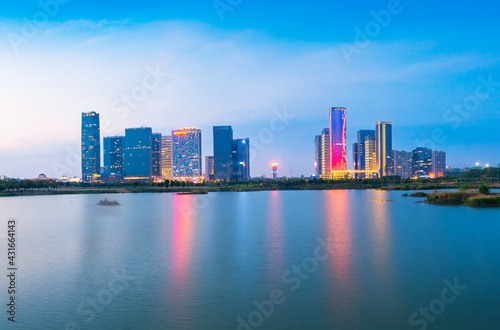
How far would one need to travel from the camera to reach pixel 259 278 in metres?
28.0

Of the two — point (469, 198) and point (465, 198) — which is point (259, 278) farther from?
point (465, 198)

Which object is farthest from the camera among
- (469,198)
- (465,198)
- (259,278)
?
(465,198)

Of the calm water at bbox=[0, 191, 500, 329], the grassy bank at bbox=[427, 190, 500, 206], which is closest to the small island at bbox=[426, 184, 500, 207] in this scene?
the grassy bank at bbox=[427, 190, 500, 206]

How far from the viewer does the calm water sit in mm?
20203

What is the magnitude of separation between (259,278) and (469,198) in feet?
208

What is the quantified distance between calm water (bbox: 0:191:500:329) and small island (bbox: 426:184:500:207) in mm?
23254

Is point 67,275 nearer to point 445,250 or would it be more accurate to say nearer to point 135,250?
point 135,250

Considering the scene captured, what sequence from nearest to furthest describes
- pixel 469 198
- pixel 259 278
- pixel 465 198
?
pixel 259 278, pixel 469 198, pixel 465 198

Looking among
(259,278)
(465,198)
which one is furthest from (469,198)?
(259,278)

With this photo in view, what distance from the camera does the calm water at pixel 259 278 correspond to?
2020 centimetres

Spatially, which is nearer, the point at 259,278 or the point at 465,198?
the point at 259,278

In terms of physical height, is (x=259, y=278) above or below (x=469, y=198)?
below

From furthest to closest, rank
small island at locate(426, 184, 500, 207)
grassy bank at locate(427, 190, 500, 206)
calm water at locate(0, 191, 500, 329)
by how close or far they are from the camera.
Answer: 1. small island at locate(426, 184, 500, 207)
2. grassy bank at locate(427, 190, 500, 206)
3. calm water at locate(0, 191, 500, 329)

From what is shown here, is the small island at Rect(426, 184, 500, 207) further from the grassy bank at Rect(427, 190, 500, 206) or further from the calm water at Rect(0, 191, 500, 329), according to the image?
the calm water at Rect(0, 191, 500, 329)
